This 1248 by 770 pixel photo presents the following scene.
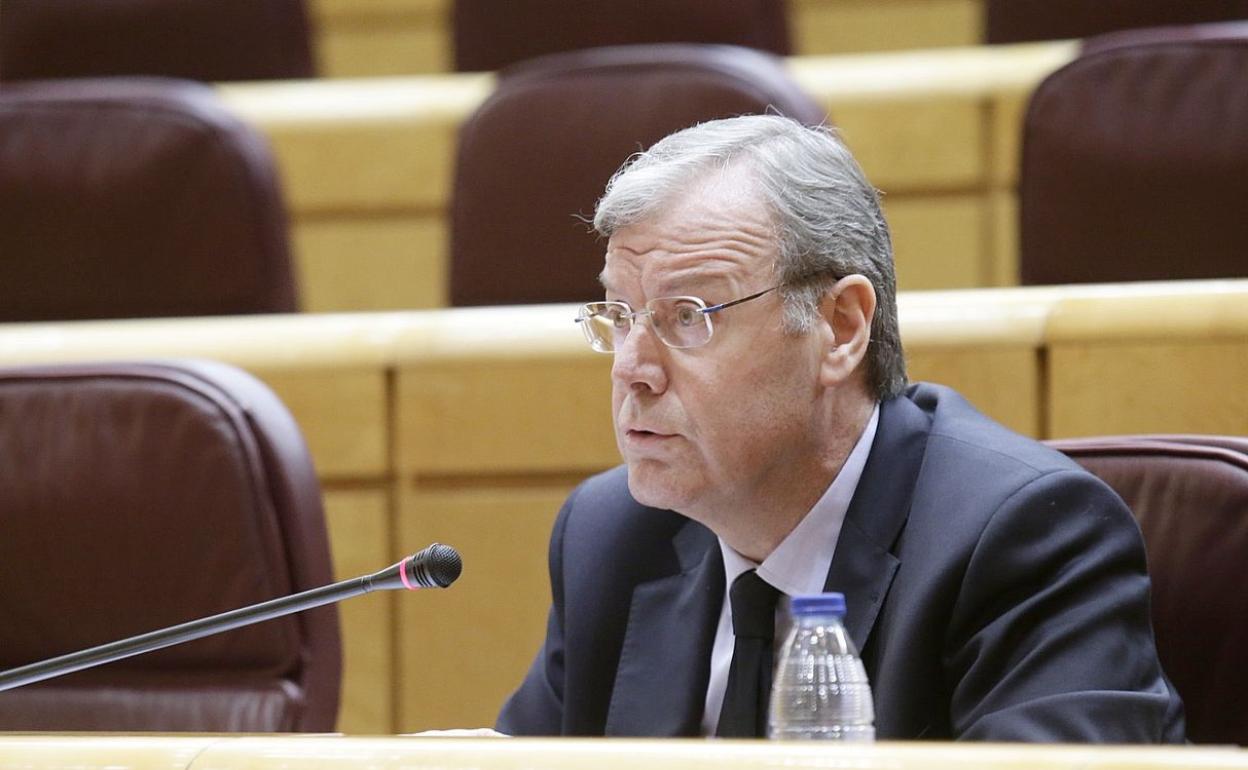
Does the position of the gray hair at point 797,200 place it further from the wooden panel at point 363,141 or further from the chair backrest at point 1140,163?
the wooden panel at point 363,141

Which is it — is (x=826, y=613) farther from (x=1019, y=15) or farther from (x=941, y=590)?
(x=1019, y=15)

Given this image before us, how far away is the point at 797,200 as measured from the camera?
0.70 meters

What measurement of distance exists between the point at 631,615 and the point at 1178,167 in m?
0.52

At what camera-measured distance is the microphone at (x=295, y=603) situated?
1.81 feet

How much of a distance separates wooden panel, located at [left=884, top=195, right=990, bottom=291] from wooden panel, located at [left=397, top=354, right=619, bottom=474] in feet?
1.38


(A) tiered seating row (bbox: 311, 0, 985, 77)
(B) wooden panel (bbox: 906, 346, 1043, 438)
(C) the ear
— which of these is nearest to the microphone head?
(C) the ear

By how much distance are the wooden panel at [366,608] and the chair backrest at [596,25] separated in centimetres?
52

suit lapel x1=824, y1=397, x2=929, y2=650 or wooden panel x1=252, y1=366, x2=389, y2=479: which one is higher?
suit lapel x1=824, y1=397, x2=929, y2=650

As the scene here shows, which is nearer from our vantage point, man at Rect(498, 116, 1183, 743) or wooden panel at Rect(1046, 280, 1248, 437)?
man at Rect(498, 116, 1183, 743)

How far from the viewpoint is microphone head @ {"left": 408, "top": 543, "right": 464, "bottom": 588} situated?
549 mm

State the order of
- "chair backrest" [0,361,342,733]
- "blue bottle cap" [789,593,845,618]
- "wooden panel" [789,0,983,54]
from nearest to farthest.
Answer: "blue bottle cap" [789,593,845,618] → "chair backrest" [0,361,342,733] → "wooden panel" [789,0,983,54]

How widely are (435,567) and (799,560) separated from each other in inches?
8.2

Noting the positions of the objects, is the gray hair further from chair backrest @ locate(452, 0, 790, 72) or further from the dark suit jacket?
chair backrest @ locate(452, 0, 790, 72)

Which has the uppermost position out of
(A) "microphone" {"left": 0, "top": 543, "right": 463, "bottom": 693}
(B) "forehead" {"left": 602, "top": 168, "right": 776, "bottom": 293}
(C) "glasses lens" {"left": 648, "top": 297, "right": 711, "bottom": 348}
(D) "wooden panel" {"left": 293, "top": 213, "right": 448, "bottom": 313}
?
(B) "forehead" {"left": 602, "top": 168, "right": 776, "bottom": 293}
